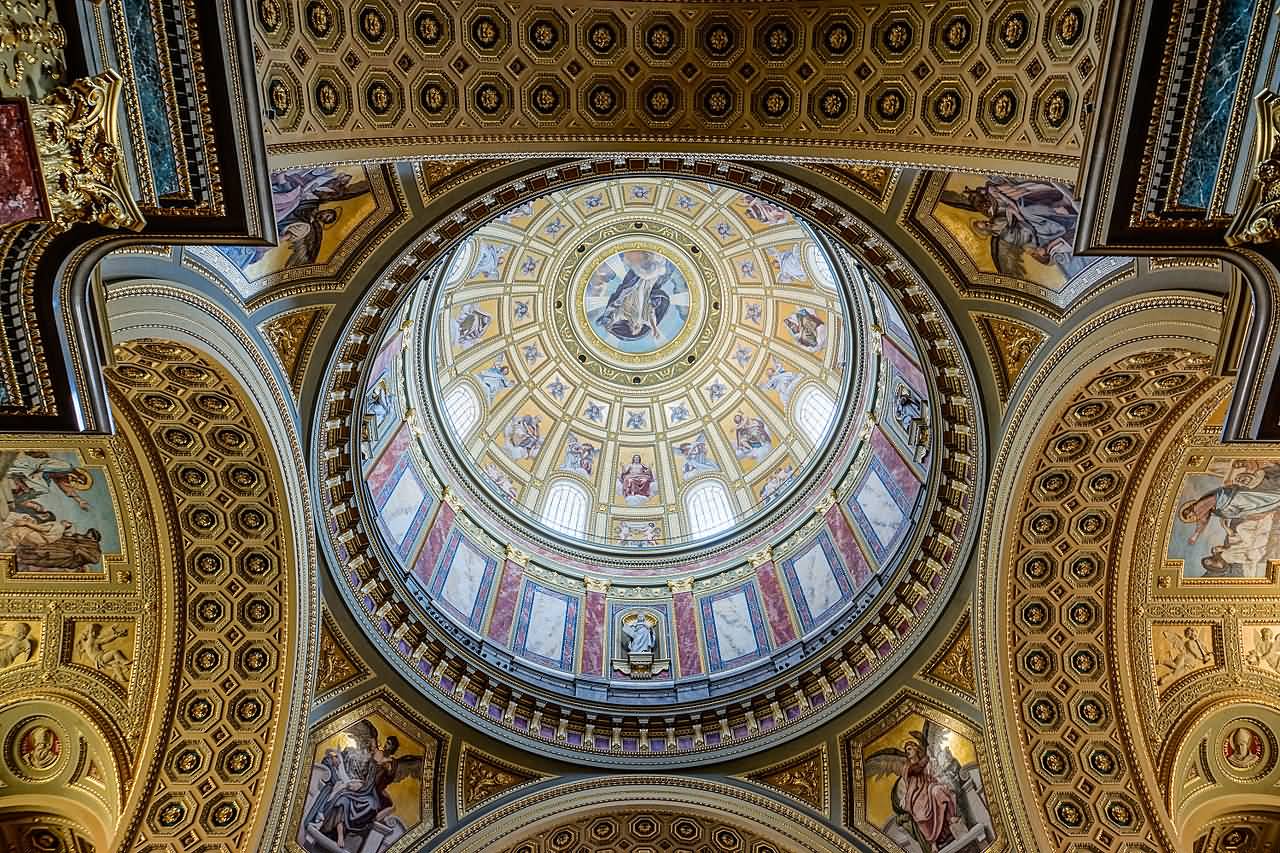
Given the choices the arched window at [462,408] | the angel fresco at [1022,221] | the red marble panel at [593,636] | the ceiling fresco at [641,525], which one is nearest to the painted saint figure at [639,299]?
the ceiling fresco at [641,525]

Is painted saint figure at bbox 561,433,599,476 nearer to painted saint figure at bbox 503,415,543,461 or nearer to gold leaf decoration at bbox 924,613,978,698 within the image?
painted saint figure at bbox 503,415,543,461

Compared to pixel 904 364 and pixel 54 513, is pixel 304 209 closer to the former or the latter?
pixel 54 513

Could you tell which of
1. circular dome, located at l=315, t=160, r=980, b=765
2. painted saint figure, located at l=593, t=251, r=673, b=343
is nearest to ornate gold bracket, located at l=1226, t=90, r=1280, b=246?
circular dome, located at l=315, t=160, r=980, b=765

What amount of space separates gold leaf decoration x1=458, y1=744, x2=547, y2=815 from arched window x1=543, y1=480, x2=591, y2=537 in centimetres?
805

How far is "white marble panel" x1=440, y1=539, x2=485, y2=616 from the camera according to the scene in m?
19.8

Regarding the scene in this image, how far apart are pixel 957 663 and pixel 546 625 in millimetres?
10142

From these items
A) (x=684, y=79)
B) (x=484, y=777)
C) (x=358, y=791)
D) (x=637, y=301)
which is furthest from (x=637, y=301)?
(x=684, y=79)

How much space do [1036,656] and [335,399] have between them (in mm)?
13760

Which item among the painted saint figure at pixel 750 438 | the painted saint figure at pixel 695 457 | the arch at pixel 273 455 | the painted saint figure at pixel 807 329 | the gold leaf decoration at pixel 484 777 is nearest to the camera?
the arch at pixel 273 455

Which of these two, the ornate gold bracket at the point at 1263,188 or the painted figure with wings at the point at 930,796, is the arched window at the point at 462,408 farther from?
the ornate gold bracket at the point at 1263,188

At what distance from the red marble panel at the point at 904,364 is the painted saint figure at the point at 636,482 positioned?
377 inches

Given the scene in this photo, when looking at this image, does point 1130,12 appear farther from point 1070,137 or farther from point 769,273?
point 769,273

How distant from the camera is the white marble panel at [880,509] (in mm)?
18594

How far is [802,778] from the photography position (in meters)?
17.1
